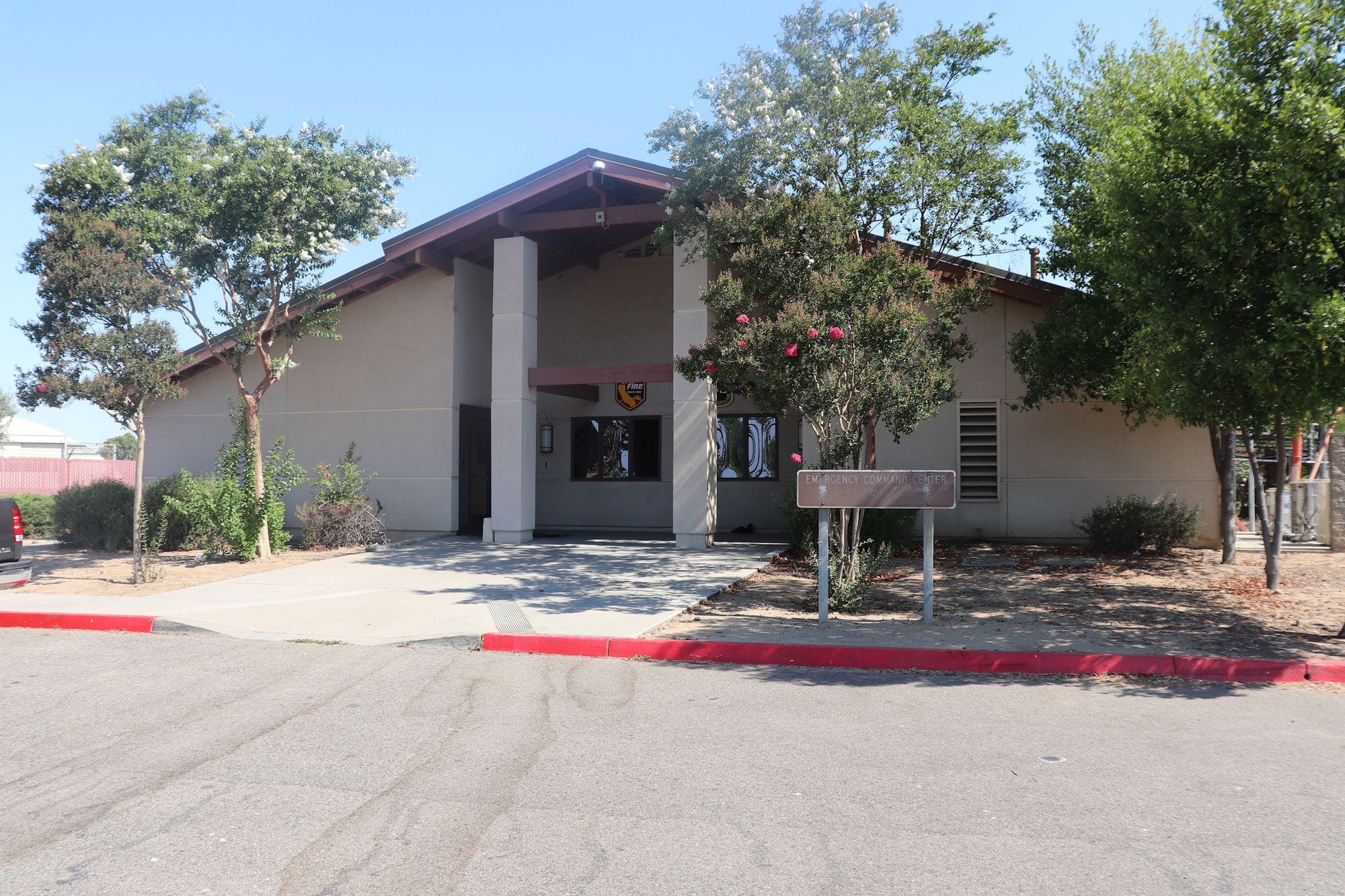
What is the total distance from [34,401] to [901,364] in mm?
11032

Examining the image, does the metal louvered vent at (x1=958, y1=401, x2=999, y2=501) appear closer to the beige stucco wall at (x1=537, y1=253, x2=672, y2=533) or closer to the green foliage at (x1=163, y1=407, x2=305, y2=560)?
the beige stucco wall at (x1=537, y1=253, x2=672, y2=533)

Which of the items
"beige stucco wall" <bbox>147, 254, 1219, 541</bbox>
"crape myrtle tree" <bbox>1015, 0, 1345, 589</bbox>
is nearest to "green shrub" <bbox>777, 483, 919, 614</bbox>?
"beige stucco wall" <bbox>147, 254, 1219, 541</bbox>

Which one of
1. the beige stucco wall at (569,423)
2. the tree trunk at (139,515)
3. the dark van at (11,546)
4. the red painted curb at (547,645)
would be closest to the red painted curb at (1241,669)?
the red painted curb at (547,645)

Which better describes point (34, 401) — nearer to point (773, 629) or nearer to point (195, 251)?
point (195, 251)

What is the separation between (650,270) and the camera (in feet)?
60.6

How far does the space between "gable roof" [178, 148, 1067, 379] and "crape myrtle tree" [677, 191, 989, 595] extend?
11.4 ft

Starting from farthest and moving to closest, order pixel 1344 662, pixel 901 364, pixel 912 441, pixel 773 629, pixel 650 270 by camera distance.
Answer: pixel 650 270 < pixel 912 441 < pixel 901 364 < pixel 773 629 < pixel 1344 662

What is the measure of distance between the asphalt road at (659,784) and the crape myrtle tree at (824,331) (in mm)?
3231

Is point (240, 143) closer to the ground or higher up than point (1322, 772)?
higher up

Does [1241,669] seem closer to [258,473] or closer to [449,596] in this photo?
[449,596]

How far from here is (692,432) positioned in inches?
575

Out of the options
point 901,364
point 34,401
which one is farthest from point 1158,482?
point 34,401

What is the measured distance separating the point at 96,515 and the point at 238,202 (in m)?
7.16

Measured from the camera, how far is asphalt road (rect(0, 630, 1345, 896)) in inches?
136
